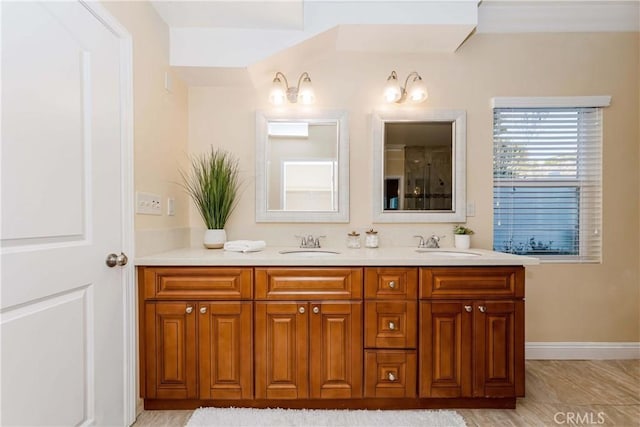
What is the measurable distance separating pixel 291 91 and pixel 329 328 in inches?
62.9

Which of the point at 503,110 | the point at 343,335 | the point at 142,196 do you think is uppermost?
the point at 503,110

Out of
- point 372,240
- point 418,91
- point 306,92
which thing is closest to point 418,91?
point 418,91

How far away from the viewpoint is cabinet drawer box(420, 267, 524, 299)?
1.70 metres

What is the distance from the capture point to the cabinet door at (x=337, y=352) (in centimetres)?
169

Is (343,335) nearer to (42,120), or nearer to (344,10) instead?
(42,120)

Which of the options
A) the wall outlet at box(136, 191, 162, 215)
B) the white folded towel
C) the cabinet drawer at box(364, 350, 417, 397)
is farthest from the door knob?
the cabinet drawer at box(364, 350, 417, 397)

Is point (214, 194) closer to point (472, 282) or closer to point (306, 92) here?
point (306, 92)

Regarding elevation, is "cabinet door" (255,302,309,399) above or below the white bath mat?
above

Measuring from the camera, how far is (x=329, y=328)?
169 cm

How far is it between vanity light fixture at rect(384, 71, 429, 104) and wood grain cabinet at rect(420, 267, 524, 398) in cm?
125

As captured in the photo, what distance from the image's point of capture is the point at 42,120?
1099 millimetres

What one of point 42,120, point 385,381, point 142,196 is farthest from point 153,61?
point 385,381

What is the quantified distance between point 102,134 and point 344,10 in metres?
1.61

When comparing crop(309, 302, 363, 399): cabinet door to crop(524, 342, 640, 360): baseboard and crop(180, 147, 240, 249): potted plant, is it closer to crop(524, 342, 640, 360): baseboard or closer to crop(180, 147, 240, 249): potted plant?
crop(180, 147, 240, 249): potted plant
